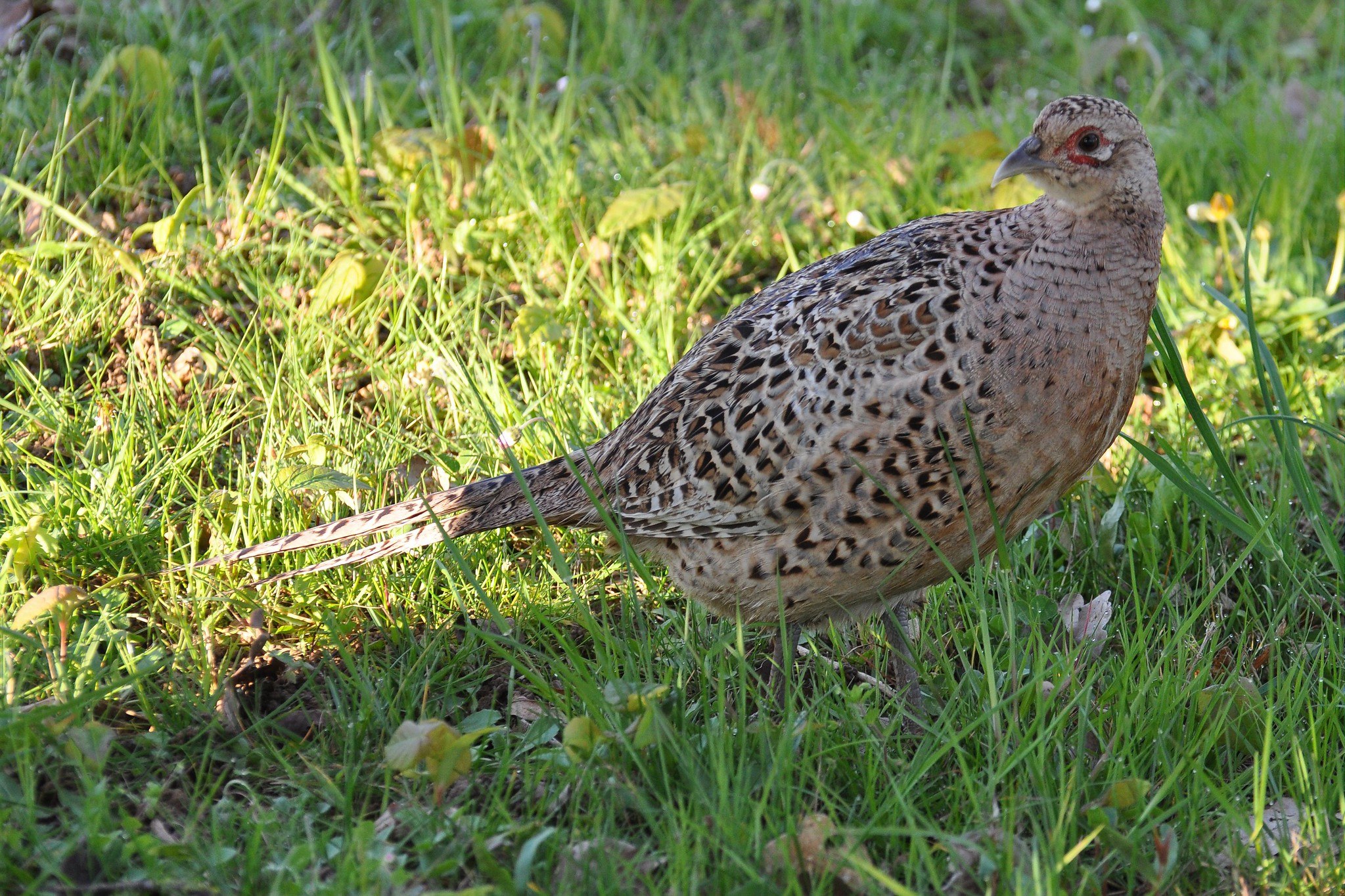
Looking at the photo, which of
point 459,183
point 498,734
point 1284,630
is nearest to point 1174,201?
point 1284,630

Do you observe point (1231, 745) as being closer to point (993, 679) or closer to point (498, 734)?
point (993, 679)

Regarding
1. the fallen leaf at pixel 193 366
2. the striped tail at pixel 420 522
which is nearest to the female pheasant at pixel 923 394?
the striped tail at pixel 420 522

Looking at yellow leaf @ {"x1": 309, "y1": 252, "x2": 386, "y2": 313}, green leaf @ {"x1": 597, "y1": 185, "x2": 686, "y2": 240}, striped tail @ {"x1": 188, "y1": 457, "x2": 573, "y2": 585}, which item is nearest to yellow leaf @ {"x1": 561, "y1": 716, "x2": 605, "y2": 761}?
striped tail @ {"x1": 188, "y1": 457, "x2": 573, "y2": 585}

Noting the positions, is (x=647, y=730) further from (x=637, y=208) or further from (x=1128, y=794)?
(x=637, y=208)

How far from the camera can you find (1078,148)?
279 cm

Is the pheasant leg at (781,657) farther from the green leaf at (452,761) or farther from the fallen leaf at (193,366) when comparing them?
the fallen leaf at (193,366)

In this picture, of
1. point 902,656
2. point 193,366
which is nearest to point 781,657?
point 902,656

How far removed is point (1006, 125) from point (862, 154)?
741 millimetres

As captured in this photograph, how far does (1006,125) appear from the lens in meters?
5.44

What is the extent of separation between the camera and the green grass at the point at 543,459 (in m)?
2.57

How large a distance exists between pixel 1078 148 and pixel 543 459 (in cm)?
179

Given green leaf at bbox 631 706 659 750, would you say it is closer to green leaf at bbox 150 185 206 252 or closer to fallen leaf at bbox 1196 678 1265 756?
fallen leaf at bbox 1196 678 1265 756

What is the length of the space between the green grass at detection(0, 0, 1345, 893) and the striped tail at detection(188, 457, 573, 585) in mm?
Result: 111

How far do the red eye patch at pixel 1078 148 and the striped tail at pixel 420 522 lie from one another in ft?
4.67
